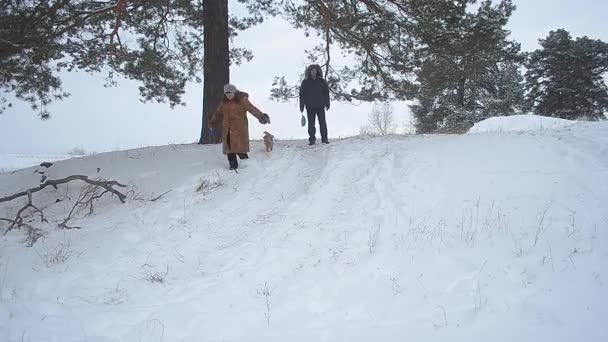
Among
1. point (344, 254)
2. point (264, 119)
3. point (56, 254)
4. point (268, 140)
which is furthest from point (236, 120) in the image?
point (344, 254)

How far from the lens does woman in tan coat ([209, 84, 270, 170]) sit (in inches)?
266

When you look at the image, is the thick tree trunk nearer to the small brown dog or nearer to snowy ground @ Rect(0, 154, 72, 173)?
the small brown dog

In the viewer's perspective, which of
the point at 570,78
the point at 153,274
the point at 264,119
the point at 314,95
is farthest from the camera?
the point at 570,78

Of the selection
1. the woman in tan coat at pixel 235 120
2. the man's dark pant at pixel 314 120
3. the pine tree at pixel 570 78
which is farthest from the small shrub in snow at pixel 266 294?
the pine tree at pixel 570 78

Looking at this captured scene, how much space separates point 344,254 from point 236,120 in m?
3.58

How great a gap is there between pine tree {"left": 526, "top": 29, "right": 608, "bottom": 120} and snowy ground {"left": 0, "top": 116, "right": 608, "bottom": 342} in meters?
20.6

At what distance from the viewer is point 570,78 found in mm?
24031

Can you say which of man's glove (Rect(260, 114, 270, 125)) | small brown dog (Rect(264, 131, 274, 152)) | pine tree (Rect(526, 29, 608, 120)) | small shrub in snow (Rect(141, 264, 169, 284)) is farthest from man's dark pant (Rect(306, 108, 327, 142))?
pine tree (Rect(526, 29, 608, 120))

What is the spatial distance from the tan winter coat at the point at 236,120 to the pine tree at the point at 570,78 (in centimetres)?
2302

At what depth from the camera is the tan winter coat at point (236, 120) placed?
676cm

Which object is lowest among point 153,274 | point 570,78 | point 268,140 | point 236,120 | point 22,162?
point 153,274

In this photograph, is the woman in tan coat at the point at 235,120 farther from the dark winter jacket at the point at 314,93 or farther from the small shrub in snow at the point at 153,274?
the small shrub in snow at the point at 153,274

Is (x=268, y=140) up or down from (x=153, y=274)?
up

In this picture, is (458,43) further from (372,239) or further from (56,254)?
(56,254)
